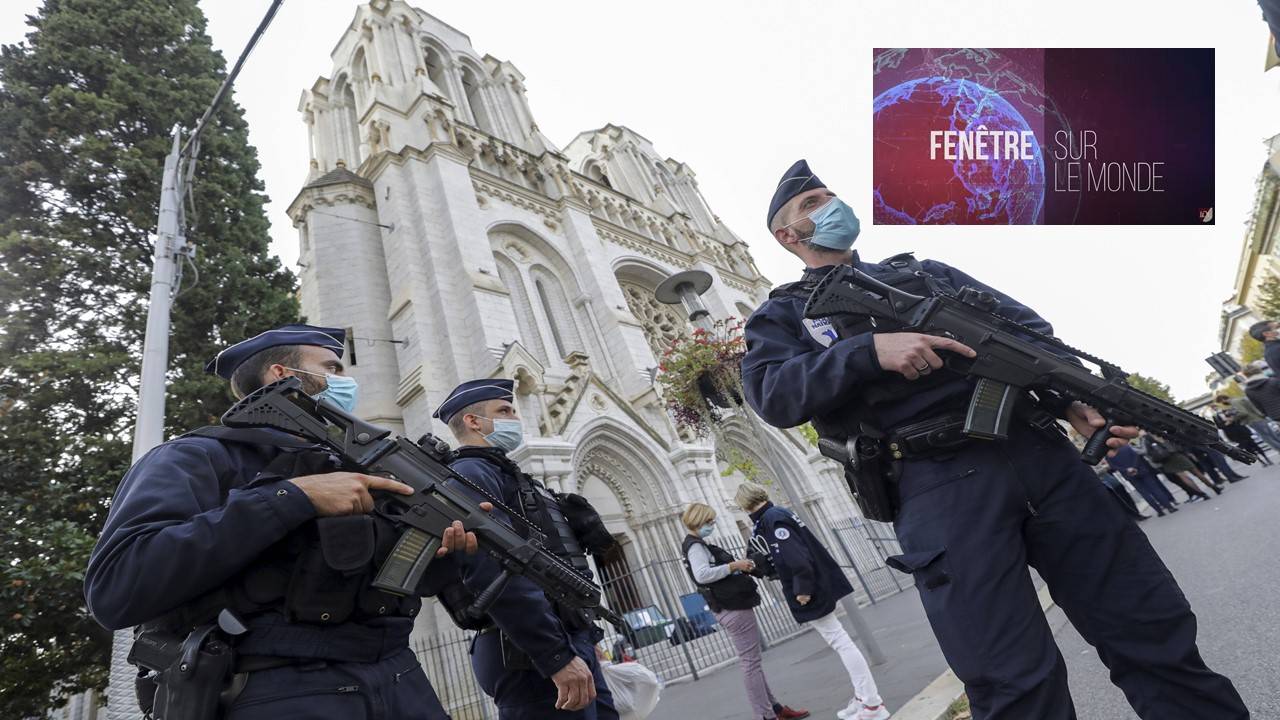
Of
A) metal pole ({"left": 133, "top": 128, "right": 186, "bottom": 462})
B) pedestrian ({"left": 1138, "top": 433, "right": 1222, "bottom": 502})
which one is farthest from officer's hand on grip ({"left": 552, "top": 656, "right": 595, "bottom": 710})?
pedestrian ({"left": 1138, "top": 433, "right": 1222, "bottom": 502})

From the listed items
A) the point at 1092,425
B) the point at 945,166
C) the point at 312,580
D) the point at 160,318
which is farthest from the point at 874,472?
the point at 160,318

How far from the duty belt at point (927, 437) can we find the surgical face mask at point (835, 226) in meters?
0.95

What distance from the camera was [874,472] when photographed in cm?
193

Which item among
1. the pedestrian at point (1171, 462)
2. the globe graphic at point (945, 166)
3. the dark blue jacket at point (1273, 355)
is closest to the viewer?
the globe graphic at point (945, 166)

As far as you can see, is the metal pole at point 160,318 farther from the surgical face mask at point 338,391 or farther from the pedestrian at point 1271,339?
the pedestrian at point 1271,339

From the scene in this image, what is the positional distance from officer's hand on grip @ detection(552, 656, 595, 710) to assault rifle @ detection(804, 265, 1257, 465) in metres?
1.65

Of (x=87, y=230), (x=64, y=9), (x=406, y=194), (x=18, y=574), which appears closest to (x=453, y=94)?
(x=406, y=194)

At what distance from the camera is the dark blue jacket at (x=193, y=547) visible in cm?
142

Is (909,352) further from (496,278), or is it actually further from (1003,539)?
(496,278)

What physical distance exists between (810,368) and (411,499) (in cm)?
144

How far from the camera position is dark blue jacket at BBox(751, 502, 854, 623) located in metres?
4.52

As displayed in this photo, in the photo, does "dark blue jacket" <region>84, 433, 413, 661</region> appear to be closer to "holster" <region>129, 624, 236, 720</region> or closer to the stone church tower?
"holster" <region>129, 624, 236, 720</region>

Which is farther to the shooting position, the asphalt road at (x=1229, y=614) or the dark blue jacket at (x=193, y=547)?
the asphalt road at (x=1229, y=614)
